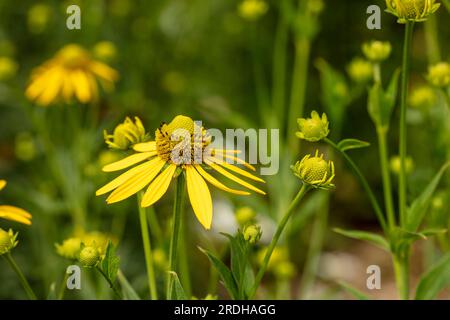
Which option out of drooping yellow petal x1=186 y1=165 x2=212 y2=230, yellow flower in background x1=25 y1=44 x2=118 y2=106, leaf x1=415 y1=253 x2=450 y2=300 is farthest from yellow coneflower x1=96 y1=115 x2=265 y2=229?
yellow flower in background x1=25 y1=44 x2=118 y2=106

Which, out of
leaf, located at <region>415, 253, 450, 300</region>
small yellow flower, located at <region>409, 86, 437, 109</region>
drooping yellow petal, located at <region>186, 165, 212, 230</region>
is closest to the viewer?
drooping yellow petal, located at <region>186, 165, 212, 230</region>

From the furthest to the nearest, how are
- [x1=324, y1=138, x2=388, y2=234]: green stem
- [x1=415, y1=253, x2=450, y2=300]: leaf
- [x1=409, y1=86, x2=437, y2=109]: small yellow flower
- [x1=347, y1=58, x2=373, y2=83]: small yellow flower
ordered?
1. [x1=347, y1=58, x2=373, y2=83]: small yellow flower
2. [x1=409, y1=86, x2=437, y2=109]: small yellow flower
3. [x1=415, y1=253, x2=450, y2=300]: leaf
4. [x1=324, y1=138, x2=388, y2=234]: green stem

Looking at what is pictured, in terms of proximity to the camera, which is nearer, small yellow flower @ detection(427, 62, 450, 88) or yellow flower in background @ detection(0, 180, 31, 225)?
yellow flower in background @ detection(0, 180, 31, 225)

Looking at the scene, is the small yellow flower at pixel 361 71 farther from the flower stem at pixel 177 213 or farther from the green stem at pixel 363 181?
the flower stem at pixel 177 213

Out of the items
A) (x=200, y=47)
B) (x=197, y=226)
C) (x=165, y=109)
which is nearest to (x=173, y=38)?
(x=200, y=47)

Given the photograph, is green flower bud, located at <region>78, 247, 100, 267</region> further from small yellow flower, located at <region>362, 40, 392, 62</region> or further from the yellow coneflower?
small yellow flower, located at <region>362, 40, 392, 62</region>

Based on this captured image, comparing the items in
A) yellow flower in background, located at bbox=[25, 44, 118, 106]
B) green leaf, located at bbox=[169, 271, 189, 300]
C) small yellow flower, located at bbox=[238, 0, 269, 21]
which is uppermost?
small yellow flower, located at bbox=[238, 0, 269, 21]

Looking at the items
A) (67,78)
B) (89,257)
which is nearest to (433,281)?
(89,257)

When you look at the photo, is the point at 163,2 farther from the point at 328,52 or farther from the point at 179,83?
the point at 328,52

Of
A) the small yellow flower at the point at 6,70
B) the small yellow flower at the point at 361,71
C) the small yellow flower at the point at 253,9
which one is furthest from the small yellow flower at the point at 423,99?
the small yellow flower at the point at 6,70
